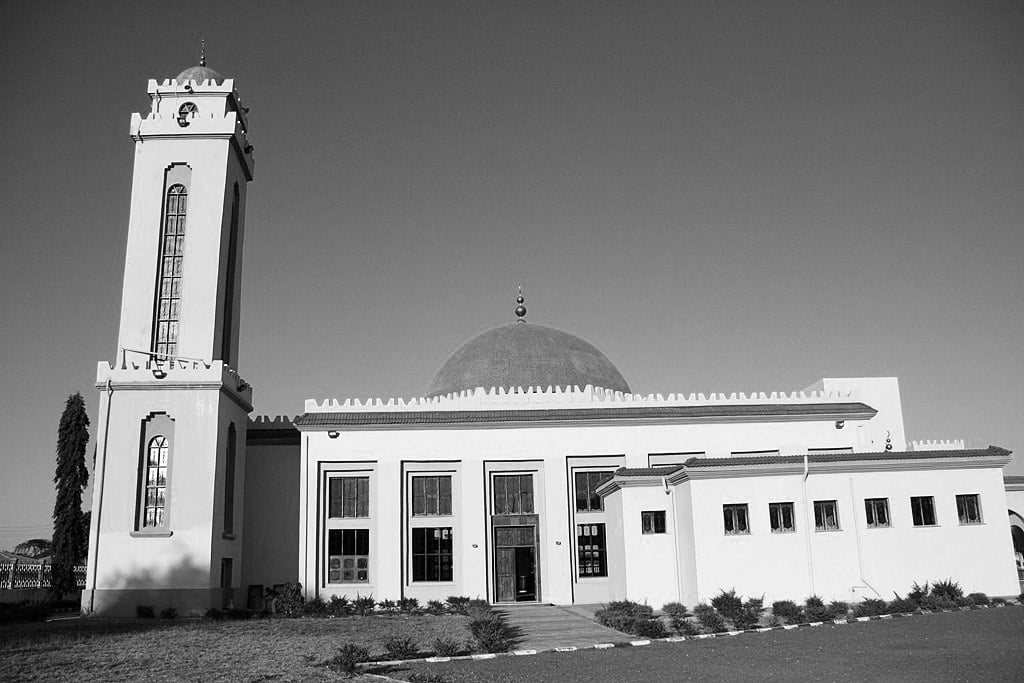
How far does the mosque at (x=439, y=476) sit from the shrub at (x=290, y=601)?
1094 mm

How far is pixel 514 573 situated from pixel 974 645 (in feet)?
60.7

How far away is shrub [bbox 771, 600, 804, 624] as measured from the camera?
2102 centimetres

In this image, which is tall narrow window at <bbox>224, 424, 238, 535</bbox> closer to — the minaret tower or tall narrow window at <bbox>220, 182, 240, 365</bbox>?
the minaret tower

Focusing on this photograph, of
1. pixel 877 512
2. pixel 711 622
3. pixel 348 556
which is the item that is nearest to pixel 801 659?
pixel 711 622

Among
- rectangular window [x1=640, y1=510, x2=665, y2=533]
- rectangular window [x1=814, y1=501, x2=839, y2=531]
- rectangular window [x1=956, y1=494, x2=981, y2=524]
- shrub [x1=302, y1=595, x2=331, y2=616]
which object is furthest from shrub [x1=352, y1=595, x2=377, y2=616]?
rectangular window [x1=956, y1=494, x2=981, y2=524]

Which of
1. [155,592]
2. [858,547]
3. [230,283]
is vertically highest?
[230,283]

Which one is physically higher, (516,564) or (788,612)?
(516,564)

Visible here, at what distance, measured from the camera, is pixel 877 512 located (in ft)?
82.8

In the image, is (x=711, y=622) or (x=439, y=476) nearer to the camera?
(x=711, y=622)

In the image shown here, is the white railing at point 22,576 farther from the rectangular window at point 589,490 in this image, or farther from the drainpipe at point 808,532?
the drainpipe at point 808,532

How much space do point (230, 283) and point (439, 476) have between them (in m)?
11.4

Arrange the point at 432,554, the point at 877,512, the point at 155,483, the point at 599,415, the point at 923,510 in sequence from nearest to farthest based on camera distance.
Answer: the point at 877,512 < the point at 923,510 < the point at 155,483 < the point at 432,554 < the point at 599,415

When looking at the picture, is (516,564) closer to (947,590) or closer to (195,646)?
(947,590)

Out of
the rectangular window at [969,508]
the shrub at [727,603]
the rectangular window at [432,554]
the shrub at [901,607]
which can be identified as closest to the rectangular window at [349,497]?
the rectangular window at [432,554]
